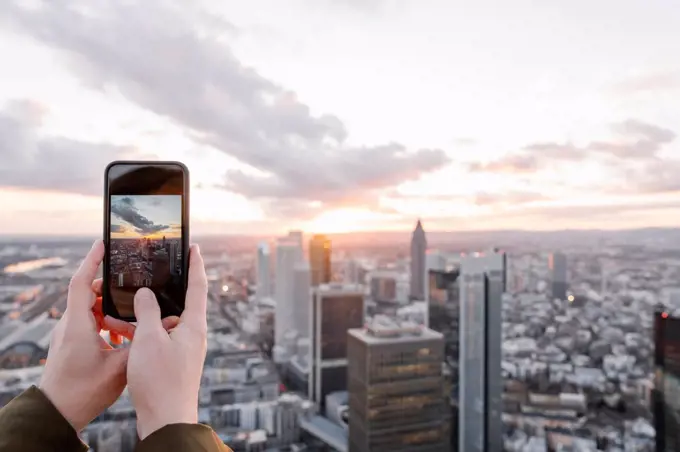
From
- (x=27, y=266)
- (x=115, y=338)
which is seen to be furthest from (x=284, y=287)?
(x=115, y=338)

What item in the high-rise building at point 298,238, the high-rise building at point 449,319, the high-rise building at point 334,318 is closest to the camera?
the high-rise building at point 449,319

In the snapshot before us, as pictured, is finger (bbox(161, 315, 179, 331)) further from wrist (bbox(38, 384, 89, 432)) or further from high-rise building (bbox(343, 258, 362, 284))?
high-rise building (bbox(343, 258, 362, 284))

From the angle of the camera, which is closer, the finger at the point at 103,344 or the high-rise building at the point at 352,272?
the finger at the point at 103,344

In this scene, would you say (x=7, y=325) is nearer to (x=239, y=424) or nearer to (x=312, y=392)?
(x=239, y=424)

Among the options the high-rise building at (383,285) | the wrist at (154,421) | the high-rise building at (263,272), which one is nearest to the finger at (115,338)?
the wrist at (154,421)

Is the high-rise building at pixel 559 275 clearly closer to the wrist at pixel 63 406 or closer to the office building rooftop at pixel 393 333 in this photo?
the office building rooftop at pixel 393 333

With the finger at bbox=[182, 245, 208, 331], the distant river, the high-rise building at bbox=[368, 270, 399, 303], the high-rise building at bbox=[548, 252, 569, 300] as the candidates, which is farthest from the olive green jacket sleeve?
the high-rise building at bbox=[368, 270, 399, 303]

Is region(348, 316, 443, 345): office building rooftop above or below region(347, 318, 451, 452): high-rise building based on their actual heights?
above
